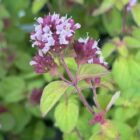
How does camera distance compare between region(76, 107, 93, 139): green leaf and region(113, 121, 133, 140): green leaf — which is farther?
region(76, 107, 93, 139): green leaf

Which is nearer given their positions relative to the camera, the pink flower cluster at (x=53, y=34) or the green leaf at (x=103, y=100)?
the pink flower cluster at (x=53, y=34)

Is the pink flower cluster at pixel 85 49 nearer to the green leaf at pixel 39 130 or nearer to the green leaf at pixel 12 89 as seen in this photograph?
the green leaf at pixel 12 89

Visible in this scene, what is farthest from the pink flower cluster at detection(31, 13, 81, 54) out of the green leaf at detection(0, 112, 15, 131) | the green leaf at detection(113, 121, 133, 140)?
the green leaf at detection(0, 112, 15, 131)

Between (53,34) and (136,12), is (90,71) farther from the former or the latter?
(136,12)

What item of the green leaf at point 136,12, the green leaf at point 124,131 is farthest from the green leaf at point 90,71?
the green leaf at point 136,12

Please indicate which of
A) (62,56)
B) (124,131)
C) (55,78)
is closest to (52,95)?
(62,56)

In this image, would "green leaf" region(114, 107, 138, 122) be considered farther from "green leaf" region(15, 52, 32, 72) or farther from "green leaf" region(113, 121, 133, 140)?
"green leaf" region(15, 52, 32, 72)
